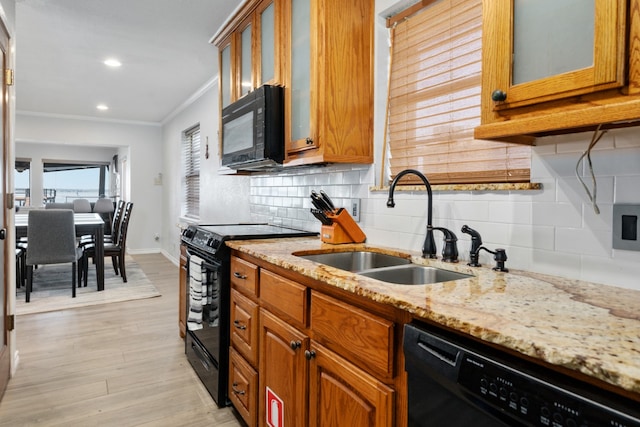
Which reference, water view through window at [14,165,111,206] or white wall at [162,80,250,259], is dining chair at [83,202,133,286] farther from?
water view through window at [14,165,111,206]

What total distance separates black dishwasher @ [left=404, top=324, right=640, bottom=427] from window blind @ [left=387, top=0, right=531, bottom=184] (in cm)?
91

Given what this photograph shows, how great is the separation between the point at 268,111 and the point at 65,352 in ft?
7.46

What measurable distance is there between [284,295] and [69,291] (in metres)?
4.03

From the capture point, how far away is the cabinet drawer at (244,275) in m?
1.81

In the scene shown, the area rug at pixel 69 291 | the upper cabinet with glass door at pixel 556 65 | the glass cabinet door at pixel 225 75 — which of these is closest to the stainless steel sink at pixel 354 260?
the upper cabinet with glass door at pixel 556 65

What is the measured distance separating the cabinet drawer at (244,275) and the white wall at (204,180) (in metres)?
1.64

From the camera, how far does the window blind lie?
1.64m

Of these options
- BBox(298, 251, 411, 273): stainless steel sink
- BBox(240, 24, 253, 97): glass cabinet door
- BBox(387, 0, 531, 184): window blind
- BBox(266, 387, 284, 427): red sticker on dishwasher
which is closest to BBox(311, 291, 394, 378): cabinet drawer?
BBox(266, 387, 284, 427): red sticker on dishwasher

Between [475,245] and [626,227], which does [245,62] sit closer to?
[475,245]

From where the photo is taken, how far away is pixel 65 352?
286 cm

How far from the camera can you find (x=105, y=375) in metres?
2.52

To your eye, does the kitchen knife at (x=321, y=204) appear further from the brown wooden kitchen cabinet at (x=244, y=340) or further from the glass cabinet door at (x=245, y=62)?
the glass cabinet door at (x=245, y=62)

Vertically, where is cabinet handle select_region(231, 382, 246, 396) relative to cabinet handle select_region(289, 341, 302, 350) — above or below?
below

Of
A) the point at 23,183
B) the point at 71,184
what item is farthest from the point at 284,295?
the point at 71,184
